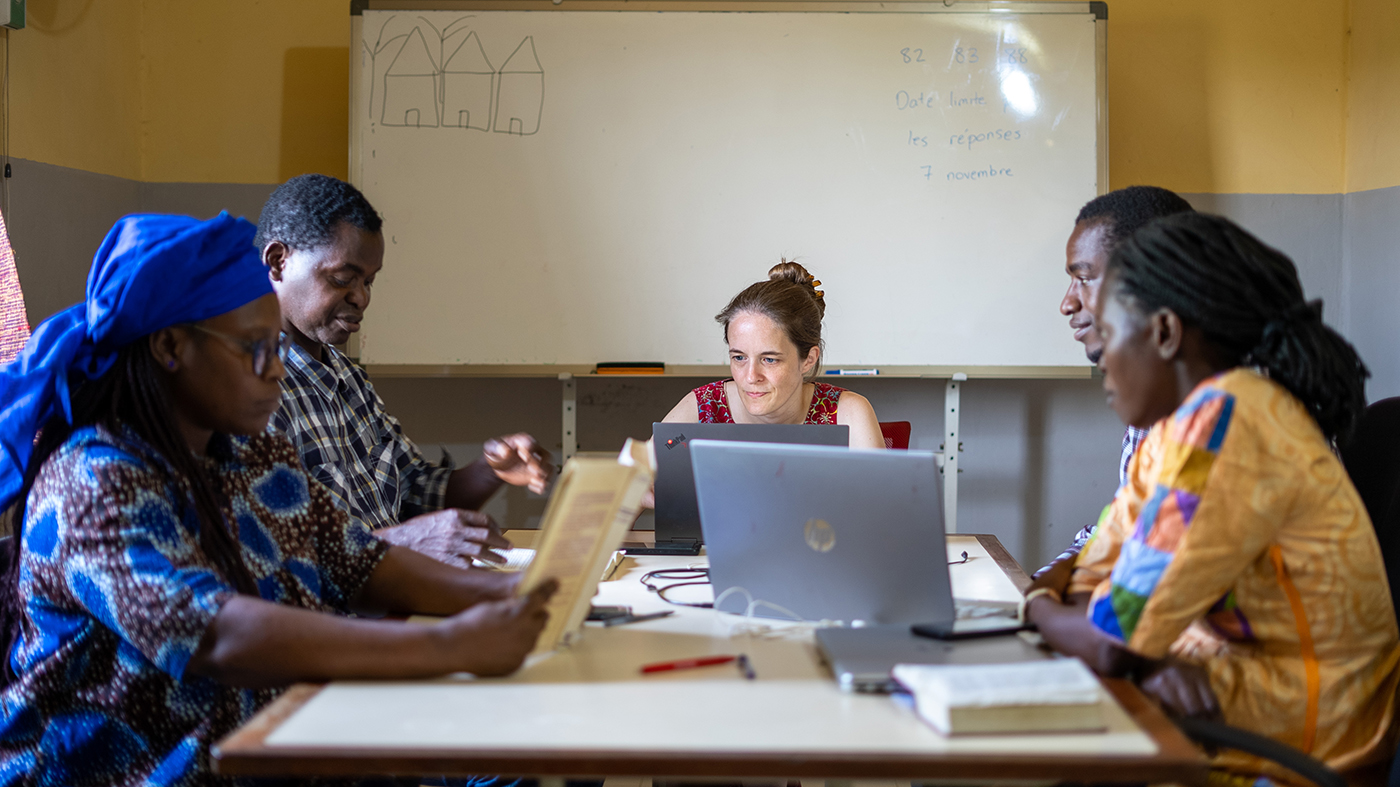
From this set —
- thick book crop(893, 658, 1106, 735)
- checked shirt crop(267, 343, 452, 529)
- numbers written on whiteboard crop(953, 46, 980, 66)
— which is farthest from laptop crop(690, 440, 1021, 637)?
numbers written on whiteboard crop(953, 46, 980, 66)

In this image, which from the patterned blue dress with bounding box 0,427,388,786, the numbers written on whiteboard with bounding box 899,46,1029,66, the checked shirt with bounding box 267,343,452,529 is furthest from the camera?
the numbers written on whiteboard with bounding box 899,46,1029,66

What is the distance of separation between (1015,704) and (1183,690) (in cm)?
29

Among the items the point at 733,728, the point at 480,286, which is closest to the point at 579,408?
the point at 480,286

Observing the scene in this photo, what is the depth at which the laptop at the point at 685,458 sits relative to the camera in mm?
1791

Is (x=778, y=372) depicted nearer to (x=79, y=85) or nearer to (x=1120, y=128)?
(x=1120, y=128)

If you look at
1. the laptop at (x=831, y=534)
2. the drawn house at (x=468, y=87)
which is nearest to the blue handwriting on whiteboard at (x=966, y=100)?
the drawn house at (x=468, y=87)

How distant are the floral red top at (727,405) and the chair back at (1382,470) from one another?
116 cm

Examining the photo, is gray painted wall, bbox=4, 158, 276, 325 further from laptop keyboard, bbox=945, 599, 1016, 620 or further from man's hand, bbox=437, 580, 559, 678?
laptop keyboard, bbox=945, 599, 1016, 620

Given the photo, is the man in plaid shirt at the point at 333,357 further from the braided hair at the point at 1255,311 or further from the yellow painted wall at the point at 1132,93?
the yellow painted wall at the point at 1132,93

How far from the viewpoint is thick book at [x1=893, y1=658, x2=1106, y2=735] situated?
3.02 feet

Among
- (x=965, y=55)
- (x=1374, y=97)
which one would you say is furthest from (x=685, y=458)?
(x=1374, y=97)

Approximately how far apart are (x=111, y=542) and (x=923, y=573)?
919 mm

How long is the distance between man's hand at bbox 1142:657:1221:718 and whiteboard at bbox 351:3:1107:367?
221cm

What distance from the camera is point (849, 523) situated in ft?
4.18
